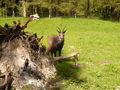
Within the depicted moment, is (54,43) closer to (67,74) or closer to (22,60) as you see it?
(67,74)

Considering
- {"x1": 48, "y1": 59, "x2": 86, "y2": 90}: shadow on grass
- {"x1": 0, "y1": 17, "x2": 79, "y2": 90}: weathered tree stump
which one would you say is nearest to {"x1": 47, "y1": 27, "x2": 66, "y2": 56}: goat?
{"x1": 48, "y1": 59, "x2": 86, "y2": 90}: shadow on grass

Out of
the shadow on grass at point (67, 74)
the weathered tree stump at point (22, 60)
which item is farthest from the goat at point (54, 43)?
the weathered tree stump at point (22, 60)

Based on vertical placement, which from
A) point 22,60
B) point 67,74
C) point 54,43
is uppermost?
point 22,60

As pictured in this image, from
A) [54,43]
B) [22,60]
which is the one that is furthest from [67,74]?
[22,60]

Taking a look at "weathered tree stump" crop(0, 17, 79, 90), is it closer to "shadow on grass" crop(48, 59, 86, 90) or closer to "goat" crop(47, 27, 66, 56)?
"shadow on grass" crop(48, 59, 86, 90)

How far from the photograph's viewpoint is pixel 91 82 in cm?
1193

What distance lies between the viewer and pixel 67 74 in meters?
12.6

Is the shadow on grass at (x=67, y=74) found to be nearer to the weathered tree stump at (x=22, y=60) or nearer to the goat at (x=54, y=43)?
the goat at (x=54, y=43)

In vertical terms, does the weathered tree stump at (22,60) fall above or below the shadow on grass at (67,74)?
above

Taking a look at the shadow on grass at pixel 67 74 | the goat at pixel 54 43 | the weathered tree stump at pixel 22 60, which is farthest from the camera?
the goat at pixel 54 43

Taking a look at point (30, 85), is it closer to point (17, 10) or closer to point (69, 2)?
point (69, 2)

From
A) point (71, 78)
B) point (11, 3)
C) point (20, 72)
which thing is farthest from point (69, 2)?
point (20, 72)

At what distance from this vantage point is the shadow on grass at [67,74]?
11414 millimetres

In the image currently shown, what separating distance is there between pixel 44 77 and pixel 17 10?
60.8 meters
